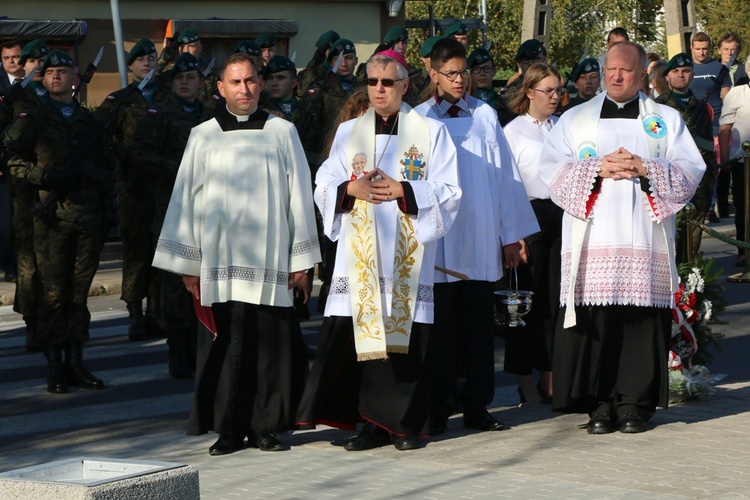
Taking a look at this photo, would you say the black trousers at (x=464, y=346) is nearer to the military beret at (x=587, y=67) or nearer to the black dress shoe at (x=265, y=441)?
the black dress shoe at (x=265, y=441)

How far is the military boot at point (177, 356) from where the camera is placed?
10820 mm

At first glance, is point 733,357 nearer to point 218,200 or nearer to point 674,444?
point 674,444

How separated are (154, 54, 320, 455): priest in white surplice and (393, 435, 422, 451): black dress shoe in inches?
23.5

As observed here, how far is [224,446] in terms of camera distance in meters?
8.18

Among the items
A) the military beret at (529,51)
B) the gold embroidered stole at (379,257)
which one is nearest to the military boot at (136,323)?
the military beret at (529,51)

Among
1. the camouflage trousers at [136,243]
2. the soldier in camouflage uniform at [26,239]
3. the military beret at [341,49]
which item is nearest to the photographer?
the soldier in camouflage uniform at [26,239]

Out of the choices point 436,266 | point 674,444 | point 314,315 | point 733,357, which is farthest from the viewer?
point 314,315

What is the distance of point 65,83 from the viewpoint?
10.4m

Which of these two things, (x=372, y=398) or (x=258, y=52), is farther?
(x=258, y=52)

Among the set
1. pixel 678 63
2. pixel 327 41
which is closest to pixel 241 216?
pixel 327 41

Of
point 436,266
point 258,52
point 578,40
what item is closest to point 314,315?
point 258,52

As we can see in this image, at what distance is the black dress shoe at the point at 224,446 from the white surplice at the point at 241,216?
74 cm

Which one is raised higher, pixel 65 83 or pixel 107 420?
pixel 65 83

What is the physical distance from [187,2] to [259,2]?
4.15ft
